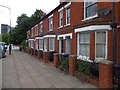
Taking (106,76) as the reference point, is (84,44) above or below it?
above

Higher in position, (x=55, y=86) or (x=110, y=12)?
(x=110, y=12)

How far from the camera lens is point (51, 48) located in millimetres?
21844

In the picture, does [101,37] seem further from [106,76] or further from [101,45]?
[106,76]

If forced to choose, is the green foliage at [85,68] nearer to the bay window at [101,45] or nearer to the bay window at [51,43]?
the bay window at [101,45]

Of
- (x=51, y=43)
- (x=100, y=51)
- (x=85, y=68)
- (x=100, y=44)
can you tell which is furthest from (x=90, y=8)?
(x=51, y=43)

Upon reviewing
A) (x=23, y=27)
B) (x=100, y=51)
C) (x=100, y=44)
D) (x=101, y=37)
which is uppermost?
(x=23, y=27)

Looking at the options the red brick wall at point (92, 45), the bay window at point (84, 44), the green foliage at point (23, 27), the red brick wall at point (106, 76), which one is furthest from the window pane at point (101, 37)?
the green foliage at point (23, 27)

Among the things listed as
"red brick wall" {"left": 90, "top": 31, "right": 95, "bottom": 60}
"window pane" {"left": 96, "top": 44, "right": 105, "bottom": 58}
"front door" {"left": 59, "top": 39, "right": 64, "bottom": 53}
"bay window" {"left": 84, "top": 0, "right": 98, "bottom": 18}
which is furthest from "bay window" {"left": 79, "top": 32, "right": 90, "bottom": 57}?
"front door" {"left": 59, "top": 39, "right": 64, "bottom": 53}

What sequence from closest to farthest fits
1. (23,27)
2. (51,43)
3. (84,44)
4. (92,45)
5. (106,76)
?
(106,76) → (92,45) → (84,44) → (51,43) → (23,27)

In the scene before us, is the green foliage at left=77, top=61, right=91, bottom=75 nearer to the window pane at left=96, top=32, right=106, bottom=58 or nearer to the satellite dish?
the window pane at left=96, top=32, right=106, bottom=58

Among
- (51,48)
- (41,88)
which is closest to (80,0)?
(41,88)

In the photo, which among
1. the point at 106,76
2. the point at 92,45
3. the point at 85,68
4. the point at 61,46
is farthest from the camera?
the point at 61,46

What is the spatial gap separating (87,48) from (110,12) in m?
2.72

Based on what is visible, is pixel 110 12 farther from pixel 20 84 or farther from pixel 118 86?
pixel 20 84
